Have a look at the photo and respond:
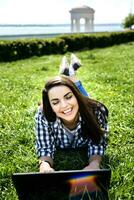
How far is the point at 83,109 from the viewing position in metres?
4.06

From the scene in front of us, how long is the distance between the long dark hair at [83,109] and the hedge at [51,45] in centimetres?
1570

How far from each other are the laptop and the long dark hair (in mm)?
935

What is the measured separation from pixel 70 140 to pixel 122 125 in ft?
5.00

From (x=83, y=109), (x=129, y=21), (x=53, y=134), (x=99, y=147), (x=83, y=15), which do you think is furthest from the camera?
(x=83, y=15)

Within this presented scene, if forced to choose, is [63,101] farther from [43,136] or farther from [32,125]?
[32,125]

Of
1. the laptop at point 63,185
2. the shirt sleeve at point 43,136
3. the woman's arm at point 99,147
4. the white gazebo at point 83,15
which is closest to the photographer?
the laptop at point 63,185

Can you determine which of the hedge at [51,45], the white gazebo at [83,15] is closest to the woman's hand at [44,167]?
the hedge at [51,45]

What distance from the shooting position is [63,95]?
3.86m

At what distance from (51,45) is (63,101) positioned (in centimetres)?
1858

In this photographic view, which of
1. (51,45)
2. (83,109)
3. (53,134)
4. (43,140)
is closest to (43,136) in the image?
(43,140)

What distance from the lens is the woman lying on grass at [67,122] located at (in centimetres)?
388

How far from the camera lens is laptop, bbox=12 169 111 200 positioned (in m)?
3.22

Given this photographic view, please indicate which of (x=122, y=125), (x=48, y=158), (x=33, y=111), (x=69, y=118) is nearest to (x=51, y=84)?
(x=69, y=118)

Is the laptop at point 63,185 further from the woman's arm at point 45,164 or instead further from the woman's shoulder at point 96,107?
the woman's shoulder at point 96,107
